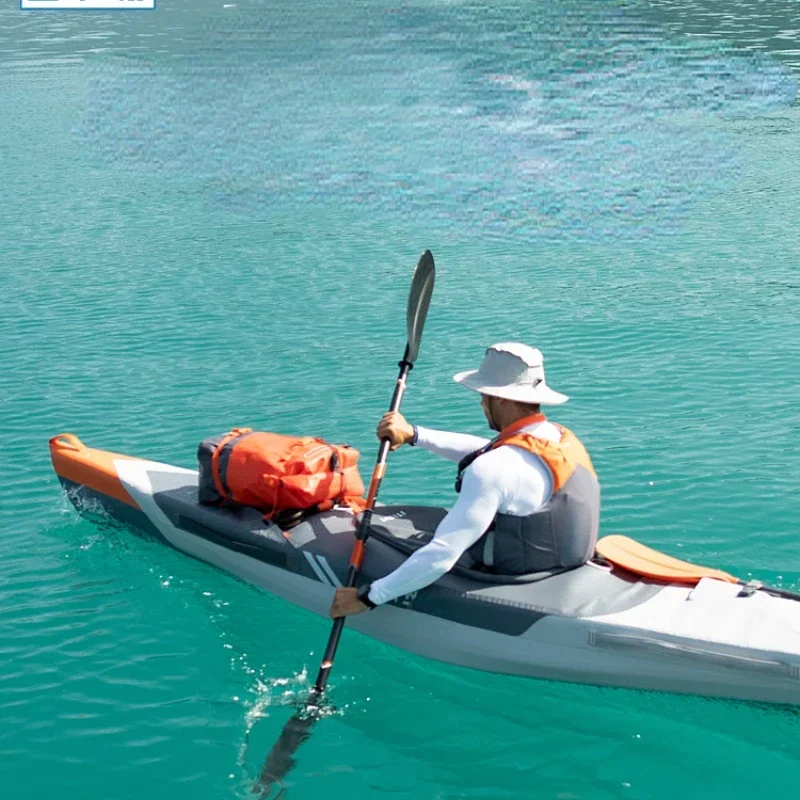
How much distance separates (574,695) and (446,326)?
590 centimetres

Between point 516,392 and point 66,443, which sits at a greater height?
point 516,392

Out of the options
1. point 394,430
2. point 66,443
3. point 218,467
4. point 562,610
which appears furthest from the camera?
point 66,443

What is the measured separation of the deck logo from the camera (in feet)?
137

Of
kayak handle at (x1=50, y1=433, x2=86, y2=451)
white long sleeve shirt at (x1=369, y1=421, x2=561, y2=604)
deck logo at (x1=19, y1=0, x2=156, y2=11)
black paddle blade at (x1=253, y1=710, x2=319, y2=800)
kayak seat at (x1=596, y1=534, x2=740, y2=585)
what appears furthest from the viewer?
deck logo at (x1=19, y1=0, x2=156, y2=11)

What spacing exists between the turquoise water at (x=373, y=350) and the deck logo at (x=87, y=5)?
16.4 metres

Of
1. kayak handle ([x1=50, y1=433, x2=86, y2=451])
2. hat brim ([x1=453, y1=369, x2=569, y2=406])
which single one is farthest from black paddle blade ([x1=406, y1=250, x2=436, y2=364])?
kayak handle ([x1=50, y1=433, x2=86, y2=451])

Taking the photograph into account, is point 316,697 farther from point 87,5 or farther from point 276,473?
point 87,5

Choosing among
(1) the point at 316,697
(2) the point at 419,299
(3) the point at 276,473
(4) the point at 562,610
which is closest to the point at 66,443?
(3) the point at 276,473

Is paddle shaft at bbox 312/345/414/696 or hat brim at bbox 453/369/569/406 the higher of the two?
hat brim at bbox 453/369/569/406

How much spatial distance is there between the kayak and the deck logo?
1505 inches

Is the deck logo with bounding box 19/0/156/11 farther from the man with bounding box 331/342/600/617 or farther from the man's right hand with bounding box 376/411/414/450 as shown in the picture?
the man with bounding box 331/342/600/617

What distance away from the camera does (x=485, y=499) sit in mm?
5605

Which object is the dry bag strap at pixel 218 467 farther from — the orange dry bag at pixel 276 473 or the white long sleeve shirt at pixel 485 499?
the white long sleeve shirt at pixel 485 499

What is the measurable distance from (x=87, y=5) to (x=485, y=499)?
42295 millimetres
